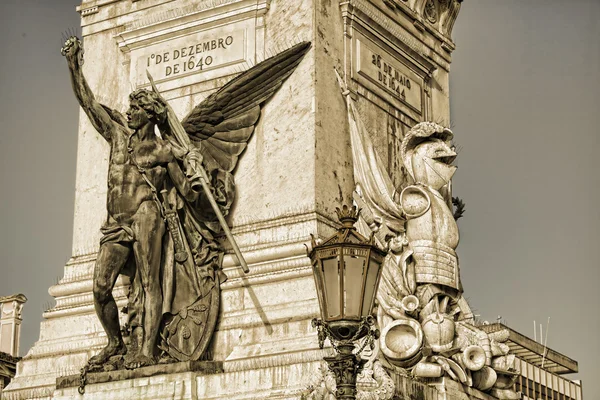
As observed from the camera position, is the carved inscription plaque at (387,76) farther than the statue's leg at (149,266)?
Yes

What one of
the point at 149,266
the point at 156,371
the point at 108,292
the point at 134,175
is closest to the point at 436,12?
the point at 134,175

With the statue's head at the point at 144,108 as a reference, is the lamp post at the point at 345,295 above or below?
below

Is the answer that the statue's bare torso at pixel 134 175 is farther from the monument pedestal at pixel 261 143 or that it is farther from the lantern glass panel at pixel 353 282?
the lantern glass panel at pixel 353 282

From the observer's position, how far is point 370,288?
16.0 meters

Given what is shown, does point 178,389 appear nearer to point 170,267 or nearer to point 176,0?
point 170,267

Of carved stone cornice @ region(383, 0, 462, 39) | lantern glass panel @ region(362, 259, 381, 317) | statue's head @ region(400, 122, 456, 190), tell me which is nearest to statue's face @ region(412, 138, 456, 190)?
statue's head @ region(400, 122, 456, 190)

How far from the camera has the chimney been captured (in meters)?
49.1

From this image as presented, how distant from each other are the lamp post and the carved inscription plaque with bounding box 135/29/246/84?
8.97 m

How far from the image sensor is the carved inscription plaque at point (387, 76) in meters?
24.7

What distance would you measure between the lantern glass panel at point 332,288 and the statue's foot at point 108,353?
751 cm

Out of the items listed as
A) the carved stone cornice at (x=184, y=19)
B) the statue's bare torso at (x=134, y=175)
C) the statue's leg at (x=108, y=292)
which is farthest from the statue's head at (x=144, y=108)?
the carved stone cornice at (x=184, y=19)

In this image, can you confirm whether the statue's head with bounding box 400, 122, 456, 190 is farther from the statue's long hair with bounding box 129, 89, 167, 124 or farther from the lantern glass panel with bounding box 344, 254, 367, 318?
the lantern glass panel with bounding box 344, 254, 367, 318

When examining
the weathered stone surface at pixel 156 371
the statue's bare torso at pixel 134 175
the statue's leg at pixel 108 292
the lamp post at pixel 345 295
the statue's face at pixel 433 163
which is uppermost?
the statue's face at pixel 433 163

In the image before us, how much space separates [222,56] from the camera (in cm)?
2470
